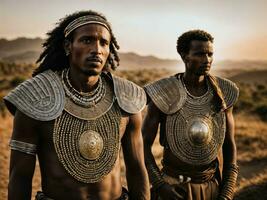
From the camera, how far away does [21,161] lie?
292 cm

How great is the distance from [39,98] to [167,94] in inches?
82.5

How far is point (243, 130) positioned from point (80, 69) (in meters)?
15.2

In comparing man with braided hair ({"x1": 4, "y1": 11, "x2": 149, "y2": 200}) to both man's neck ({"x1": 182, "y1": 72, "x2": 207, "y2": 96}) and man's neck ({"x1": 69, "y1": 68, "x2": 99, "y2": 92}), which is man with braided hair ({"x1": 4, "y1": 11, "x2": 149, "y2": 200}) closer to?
man's neck ({"x1": 69, "y1": 68, "x2": 99, "y2": 92})

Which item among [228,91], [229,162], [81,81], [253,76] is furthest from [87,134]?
[253,76]

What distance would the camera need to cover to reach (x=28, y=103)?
293cm

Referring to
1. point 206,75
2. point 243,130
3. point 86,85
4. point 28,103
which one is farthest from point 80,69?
point 243,130

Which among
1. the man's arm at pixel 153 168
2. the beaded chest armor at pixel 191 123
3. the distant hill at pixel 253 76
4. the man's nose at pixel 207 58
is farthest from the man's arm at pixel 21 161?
the distant hill at pixel 253 76

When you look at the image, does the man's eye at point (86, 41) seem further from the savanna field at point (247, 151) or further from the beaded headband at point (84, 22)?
the savanna field at point (247, 151)

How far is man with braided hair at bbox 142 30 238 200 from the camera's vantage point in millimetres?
4707

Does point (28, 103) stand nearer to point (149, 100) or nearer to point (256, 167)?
point (149, 100)

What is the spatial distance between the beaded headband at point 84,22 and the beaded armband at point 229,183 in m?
2.26

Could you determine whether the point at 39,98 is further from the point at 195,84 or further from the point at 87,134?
the point at 195,84

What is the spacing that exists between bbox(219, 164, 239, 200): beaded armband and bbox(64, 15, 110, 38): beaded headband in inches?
88.8

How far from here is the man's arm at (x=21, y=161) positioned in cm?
289
